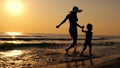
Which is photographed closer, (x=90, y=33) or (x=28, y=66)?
(x=28, y=66)

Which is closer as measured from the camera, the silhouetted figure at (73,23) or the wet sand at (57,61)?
the wet sand at (57,61)

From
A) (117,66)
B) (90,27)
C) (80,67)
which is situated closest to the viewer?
(117,66)

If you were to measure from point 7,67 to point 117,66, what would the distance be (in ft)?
11.7

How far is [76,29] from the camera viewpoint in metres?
13.1

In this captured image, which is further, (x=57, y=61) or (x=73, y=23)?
(x=73, y=23)

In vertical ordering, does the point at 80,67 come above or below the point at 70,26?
below

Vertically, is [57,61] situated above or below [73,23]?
below

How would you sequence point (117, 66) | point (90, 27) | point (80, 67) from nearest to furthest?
point (117, 66) → point (80, 67) → point (90, 27)

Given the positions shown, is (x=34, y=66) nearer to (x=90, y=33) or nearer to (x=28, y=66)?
(x=28, y=66)

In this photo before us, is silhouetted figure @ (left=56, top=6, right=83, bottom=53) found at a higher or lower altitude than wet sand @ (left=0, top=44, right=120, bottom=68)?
higher

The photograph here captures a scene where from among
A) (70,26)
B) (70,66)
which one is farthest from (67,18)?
(70,66)

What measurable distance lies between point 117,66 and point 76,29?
6.02 m

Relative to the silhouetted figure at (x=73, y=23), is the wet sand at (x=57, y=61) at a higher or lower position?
lower

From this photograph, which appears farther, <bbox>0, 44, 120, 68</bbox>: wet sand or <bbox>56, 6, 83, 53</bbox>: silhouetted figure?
<bbox>56, 6, 83, 53</bbox>: silhouetted figure
